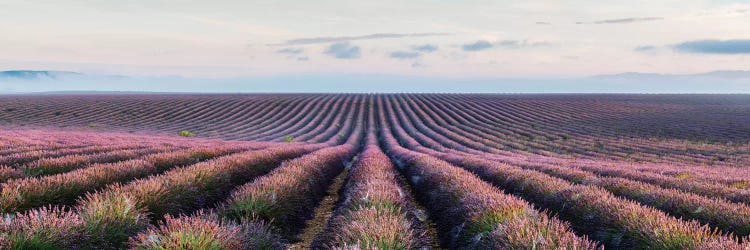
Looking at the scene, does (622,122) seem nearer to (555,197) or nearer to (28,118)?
(555,197)

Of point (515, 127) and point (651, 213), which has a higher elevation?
point (651, 213)

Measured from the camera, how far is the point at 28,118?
52.8m

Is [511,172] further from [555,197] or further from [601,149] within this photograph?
[601,149]

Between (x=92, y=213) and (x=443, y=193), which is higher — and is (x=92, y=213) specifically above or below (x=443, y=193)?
above

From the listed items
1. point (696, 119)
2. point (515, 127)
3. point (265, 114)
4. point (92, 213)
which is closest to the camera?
point (92, 213)

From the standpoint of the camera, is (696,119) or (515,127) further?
(696,119)

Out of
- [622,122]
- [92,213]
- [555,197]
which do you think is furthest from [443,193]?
[622,122]

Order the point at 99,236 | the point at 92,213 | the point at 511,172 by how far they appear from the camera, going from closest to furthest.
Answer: the point at 99,236
the point at 92,213
the point at 511,172

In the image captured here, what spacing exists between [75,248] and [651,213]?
5670 mm

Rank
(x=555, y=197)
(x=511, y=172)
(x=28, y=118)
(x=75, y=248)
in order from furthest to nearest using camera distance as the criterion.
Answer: (x=28, y=118), (x=511, y=172), (x=555, y=197), (x=75, y=248)

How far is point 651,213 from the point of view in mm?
5453

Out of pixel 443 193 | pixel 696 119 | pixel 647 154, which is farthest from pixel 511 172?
pixel 696 119

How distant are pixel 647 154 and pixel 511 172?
22.2m

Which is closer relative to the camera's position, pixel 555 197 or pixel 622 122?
pixel 555 197
